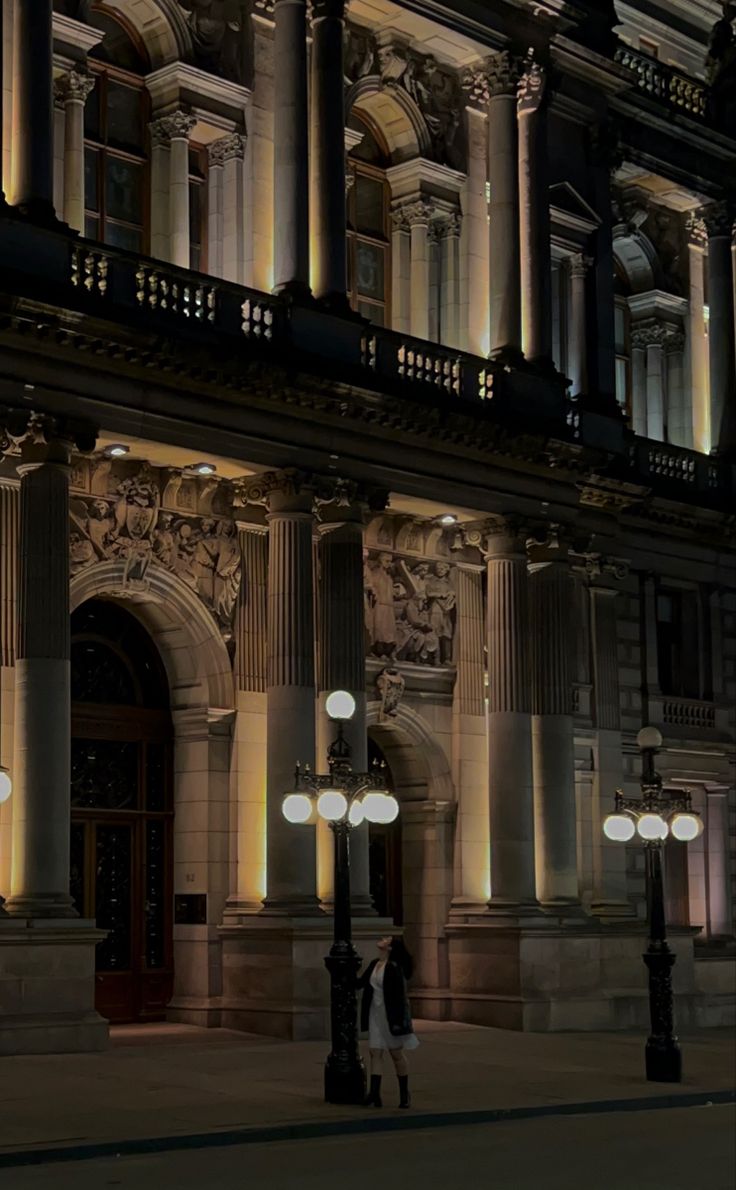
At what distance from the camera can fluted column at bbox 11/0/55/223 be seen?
32750mm

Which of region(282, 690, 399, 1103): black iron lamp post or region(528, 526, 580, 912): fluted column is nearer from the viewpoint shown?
region(282, 690, 399, 1103): black iron lamp post

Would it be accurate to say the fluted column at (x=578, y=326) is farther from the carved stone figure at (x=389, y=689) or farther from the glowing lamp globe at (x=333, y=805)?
the glowing lamp globe at (x=333, y=805)

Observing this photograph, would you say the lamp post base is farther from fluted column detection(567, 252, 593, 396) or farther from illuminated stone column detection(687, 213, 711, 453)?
illuminated stone column detection(687, 213, 711, 453)

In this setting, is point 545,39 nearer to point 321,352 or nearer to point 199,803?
point 321,352

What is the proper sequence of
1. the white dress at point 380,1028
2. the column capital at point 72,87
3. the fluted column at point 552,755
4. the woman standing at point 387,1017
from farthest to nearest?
the fluted column at point 552,755, the column capital at point 72,87, the white dress at point 380,1028, the woman standing at point 387,1017

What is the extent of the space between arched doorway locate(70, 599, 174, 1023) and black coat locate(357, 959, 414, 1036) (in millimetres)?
11225

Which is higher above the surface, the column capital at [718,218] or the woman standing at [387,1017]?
the column capital at [718,218]

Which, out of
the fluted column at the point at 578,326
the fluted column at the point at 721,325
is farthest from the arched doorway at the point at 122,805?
the fluted column at the point at 721,325

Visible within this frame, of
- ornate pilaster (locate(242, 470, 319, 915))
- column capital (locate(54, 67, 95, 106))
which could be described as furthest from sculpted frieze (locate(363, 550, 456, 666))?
column capital (locate(54, 67, 95, 106))

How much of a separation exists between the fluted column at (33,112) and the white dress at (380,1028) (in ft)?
43.4

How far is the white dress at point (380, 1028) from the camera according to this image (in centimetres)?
2608

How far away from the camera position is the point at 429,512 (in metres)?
40.8

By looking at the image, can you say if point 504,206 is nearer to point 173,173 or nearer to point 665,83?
point 173,173

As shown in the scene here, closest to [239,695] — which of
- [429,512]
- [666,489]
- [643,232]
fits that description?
[429,512]
